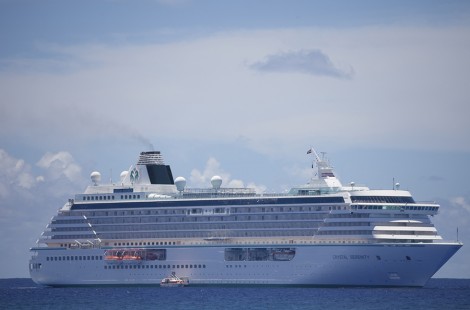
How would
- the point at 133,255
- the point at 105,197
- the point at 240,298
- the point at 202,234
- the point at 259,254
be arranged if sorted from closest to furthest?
the point at 240,298 → the point at 259,254 → the point at 202,234 → the point at 133,255 → the point at 105,197

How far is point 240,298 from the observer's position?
382ft

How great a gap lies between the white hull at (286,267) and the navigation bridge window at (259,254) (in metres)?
0.49

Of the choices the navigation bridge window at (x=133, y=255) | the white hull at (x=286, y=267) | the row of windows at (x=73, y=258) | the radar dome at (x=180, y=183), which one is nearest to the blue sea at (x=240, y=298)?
the white hull at (x=286, y=267)

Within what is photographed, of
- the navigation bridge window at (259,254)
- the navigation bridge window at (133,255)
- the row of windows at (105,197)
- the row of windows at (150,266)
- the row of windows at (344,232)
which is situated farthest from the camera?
the row of windows at (105,197)

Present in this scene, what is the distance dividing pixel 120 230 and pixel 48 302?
1974 centimetres

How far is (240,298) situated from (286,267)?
8820 millimetres

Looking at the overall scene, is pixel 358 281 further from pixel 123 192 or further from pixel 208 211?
pixel 123 192

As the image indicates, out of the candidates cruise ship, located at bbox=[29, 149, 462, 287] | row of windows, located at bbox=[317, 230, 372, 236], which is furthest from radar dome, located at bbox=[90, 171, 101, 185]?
row of windows, located at bbox=[317, 230, 372, 236]

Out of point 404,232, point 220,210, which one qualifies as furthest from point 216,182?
point 404,232

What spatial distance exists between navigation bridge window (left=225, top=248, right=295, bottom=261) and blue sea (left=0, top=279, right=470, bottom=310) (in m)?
3.46

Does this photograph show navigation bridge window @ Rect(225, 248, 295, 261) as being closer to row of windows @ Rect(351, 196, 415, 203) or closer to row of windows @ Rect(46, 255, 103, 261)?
row of windows @ Rect(351, 196, 415, 203)

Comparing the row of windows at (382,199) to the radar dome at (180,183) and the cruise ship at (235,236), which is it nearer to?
the cruise ship at (235,236)

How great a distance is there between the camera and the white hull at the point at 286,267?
118938mm

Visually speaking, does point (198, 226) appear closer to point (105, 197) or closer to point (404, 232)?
point (105, 197)
